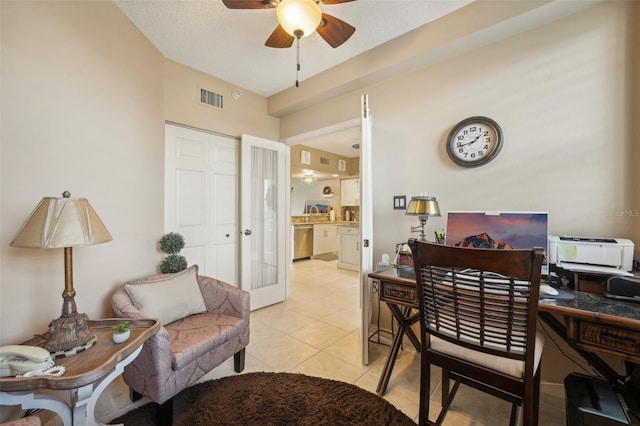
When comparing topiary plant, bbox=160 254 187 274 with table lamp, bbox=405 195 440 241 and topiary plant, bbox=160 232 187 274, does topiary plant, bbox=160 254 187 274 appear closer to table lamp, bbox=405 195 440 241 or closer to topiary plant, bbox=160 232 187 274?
topiary plant, bbox=160 232 187 274

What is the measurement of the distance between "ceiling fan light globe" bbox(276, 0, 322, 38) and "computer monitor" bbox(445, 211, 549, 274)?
1.67 m

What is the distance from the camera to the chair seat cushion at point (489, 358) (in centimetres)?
122

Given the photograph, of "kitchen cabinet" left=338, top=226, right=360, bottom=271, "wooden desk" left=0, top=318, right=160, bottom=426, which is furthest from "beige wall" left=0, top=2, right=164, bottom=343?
"kitchen cabinet" left=338, top=226, right=360, bottom=271

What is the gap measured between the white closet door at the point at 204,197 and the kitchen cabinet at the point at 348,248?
9.21ft

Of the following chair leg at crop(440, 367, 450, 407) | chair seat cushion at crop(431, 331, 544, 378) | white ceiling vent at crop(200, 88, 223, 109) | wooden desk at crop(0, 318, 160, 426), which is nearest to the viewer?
wooden desk at crop(0, 318, 160, 426)

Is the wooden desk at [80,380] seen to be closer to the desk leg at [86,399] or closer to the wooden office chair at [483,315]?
the desk leg at [86,399]

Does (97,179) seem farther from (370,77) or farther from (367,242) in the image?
(370,77)

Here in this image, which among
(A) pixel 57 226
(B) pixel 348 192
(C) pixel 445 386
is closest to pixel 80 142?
(A) pixel 57 226

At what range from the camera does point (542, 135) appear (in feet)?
6.14

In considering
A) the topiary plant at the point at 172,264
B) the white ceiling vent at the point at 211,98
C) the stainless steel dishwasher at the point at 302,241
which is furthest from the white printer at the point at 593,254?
the stainless steel dishwasher at the point at 302,241

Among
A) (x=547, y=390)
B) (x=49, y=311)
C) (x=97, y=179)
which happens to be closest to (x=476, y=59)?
(x=547, y=390)

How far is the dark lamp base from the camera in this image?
1.19 m

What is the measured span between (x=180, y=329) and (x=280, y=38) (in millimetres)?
2195

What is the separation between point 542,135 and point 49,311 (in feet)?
11.1
